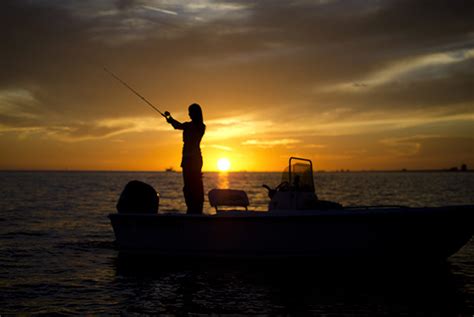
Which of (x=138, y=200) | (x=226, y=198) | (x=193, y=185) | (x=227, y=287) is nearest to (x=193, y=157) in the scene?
(x=193, y=185)

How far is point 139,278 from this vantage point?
8.98 metres

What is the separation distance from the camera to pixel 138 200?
9.92 m

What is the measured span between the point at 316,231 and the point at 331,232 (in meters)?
0.29

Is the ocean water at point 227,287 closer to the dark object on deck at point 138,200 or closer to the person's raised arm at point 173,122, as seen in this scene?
the dark object on deck at point 138,200

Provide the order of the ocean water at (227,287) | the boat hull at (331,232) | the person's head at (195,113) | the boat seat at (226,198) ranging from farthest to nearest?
the boat seat at (226,198) → the person's head at (195,113) → the boat hull at (331,232) → the ocean water at (227,287)

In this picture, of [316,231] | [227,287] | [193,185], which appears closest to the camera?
[227,287]

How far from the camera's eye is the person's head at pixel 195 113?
9375 millimetres

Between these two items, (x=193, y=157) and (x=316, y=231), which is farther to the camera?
(x=193, y=157)

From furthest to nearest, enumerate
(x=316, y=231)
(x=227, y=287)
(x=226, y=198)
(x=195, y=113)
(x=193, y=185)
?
(x=226, y=198) → (x=193, y=185) → (x=195, y=113) → (x=316, y=231) → (x=227, y=287)

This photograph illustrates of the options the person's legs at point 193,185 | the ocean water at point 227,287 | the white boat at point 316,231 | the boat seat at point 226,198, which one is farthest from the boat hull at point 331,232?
the boat seat at point 226,198

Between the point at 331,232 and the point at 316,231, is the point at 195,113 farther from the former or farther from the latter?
the point at 331,232

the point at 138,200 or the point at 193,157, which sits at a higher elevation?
the point at 193,157

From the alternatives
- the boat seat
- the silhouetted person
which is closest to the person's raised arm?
the silhouetted person

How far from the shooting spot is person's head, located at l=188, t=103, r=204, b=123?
938cm
